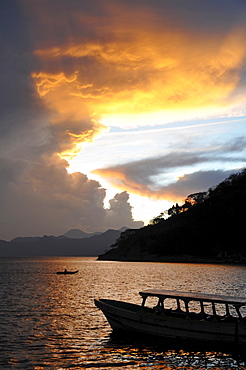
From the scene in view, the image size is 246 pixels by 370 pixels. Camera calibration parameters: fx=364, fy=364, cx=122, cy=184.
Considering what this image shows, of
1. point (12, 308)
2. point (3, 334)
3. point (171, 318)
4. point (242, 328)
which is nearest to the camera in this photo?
point (242, 328)

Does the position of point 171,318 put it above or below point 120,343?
above

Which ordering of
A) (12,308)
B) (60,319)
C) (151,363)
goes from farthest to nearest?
(12,308)
(60,319)
(151,363)

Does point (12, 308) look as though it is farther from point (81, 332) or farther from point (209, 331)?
point (209, 331)

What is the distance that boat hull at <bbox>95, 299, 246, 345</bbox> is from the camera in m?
26.8

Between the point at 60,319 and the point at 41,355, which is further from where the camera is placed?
the point at 60,319

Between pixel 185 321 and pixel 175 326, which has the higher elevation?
pixel 185 321

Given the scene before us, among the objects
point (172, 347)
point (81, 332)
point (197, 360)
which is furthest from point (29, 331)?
point (197, 360)

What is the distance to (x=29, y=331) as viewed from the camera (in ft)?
110

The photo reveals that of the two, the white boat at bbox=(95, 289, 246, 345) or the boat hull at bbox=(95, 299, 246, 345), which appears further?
the white boat at bbox=(95, 289, 246, 345)

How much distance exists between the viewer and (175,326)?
28.2 metres

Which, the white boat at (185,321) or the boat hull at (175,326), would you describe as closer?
the boat hull at (175,326)

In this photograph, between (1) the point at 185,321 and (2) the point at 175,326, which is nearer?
(1) the point at 185,321

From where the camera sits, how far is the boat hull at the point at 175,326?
87.9 ft

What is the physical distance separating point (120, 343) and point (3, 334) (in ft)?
35.1
